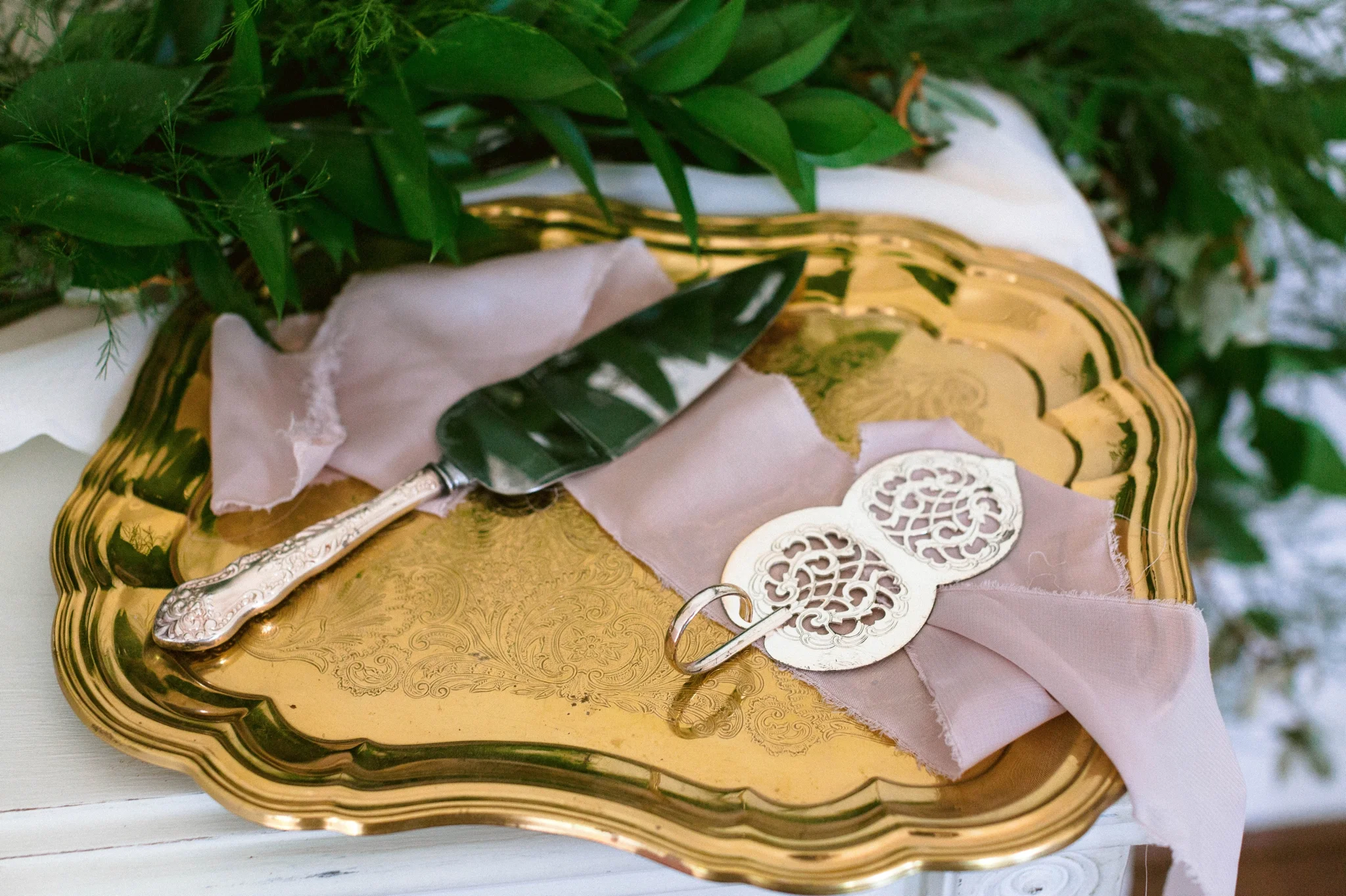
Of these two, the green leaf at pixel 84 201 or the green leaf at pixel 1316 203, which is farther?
the green leaf at pixel 1316 203

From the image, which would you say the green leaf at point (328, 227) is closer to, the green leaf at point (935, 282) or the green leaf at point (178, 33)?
the green leaf at point (178, 33)

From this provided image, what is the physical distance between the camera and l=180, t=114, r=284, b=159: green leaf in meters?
0.36


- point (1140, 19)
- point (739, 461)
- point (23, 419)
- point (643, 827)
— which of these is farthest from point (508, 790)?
point (1140, 19)

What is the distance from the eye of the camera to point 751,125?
1.36 ft

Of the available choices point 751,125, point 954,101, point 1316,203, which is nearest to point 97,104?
point 751,125

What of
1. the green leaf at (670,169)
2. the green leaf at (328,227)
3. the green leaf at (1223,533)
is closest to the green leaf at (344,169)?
the green leaf at (328,227)

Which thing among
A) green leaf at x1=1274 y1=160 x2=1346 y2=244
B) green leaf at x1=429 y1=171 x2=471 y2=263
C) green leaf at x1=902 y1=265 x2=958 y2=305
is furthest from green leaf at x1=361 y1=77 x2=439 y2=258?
green leaf at x1=1274 y1=160 x2=1346 y2=244

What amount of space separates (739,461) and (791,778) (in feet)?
0.41

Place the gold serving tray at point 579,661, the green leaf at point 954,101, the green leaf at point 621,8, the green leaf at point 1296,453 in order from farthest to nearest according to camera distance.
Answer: the green leaf at point 1296,453 → the green leaf at point 954,101 → the green leaf at point 621,8 → the gold serving tray at point 579,661

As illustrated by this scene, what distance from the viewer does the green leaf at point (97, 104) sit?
334 mm

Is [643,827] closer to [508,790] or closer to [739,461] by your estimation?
[508,790]

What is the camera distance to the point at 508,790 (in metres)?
0.28

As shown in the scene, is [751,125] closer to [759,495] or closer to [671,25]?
[671,25]

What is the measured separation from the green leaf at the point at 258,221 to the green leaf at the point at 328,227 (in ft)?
0.09
